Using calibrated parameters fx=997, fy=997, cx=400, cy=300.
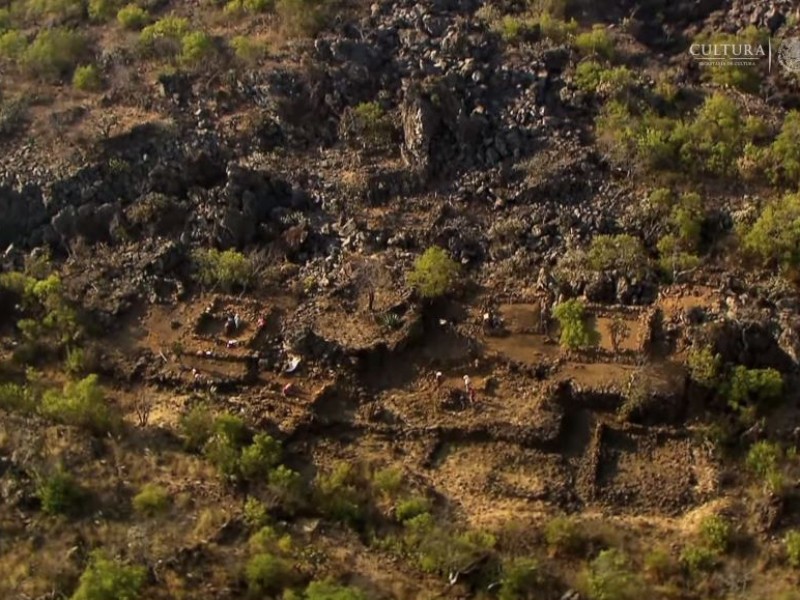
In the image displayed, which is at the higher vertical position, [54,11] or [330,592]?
[54,11]

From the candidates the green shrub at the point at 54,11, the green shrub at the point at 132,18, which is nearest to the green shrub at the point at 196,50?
the green shrub at the point at 132,18

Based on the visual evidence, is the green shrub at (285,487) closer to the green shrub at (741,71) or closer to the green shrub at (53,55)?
the green shrub at (53,55)

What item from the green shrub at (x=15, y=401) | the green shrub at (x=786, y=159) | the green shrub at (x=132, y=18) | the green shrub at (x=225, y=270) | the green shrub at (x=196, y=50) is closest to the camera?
the green shrub at (x=15, y=401)

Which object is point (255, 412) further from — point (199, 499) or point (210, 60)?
point (210, 60)

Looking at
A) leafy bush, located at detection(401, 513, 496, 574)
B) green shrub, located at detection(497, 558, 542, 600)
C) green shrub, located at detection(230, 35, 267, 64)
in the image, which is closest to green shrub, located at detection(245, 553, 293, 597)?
leafy bush, located at detection(401, 513, 496, 574)

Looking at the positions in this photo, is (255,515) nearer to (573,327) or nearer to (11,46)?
(573,327)

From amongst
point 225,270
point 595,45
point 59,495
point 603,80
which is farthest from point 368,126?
point 59,495
